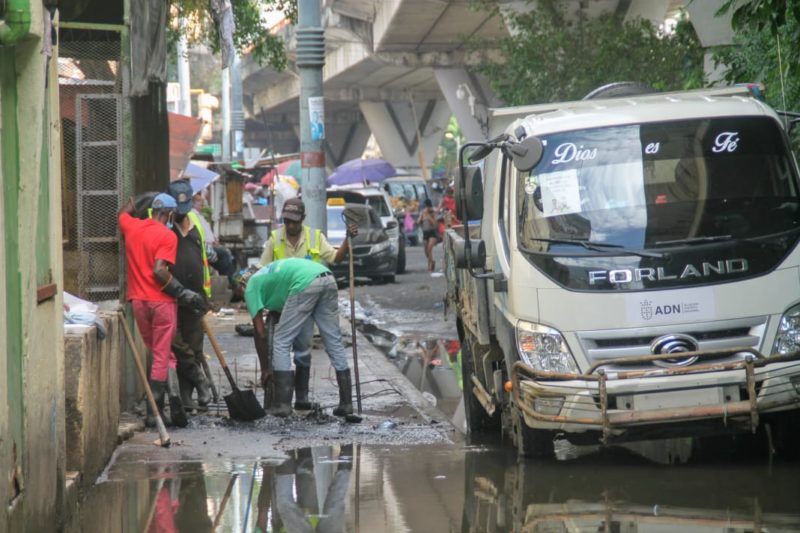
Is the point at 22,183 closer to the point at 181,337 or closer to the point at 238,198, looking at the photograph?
the point at 181,337

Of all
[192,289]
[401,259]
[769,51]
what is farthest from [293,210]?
[401,259]

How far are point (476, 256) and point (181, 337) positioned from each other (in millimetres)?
3049

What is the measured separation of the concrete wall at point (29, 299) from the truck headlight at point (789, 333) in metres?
4.04

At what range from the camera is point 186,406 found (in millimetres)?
10992

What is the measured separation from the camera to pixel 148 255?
33.2ft

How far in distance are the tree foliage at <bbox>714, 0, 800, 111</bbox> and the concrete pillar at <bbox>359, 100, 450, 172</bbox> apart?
5129cm

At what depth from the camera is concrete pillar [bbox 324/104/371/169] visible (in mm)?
76812

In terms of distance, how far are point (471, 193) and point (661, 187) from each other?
47.1 inches

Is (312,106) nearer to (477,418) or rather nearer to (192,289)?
(192,289)

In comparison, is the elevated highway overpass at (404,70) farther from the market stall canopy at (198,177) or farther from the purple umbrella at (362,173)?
the market stall canopy at (198,177)

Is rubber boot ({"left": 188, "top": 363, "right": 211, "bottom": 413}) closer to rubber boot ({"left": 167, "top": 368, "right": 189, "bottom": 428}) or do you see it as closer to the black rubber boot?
rubber boot ({"left": 167, "top": 368, "right": 189, "bottom": 428})

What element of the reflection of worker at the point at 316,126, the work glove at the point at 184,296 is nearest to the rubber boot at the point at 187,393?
the work glove at the point at 184,296

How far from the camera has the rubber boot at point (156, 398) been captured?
10195 millimetres

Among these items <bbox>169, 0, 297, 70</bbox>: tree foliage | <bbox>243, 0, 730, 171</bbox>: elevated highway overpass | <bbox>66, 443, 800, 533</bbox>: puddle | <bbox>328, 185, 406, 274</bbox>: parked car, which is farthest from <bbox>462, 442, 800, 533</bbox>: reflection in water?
<bbox>328, 185, 406, 274</bbox>: parked car
